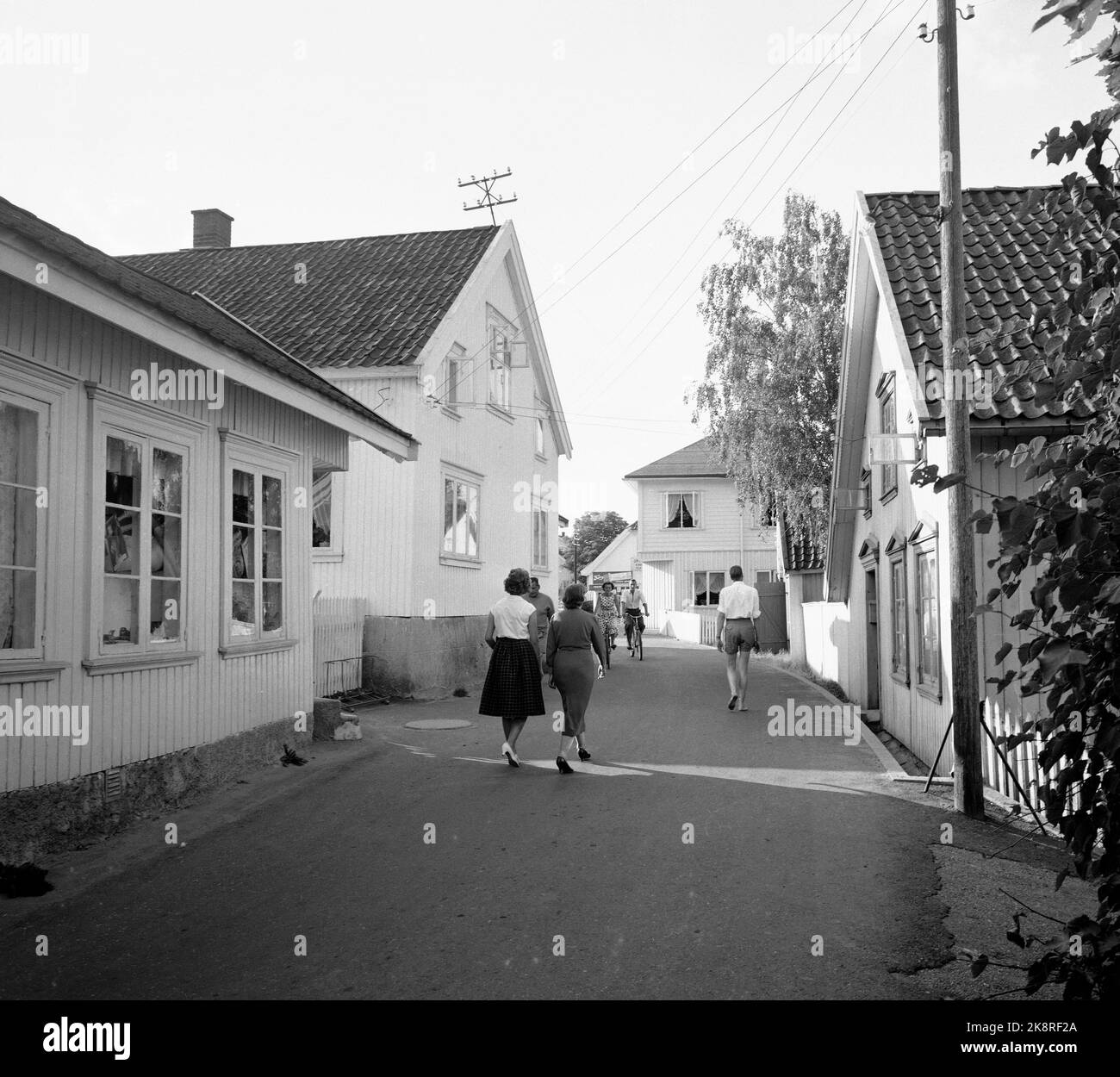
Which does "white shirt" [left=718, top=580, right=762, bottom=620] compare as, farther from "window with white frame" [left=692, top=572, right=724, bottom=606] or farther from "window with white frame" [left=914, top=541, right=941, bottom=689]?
"window with white frame" [left=692, top=572, right=724, bottom=606]

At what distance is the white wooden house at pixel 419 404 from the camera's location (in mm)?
17391

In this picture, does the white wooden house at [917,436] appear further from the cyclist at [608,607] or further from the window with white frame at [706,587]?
the window with white frame at [706,587]

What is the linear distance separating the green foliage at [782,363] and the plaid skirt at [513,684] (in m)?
19.5

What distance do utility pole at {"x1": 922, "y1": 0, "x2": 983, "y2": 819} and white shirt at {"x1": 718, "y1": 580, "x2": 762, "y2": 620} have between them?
6530 millimetres

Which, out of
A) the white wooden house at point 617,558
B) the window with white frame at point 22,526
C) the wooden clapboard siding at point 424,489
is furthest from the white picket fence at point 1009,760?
the white wooden house at point 617,558

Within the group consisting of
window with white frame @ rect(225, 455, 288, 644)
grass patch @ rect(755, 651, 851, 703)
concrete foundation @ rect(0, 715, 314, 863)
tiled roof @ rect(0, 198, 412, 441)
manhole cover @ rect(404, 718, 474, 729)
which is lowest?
grass patch @ rect(755, 651, 851, 703)

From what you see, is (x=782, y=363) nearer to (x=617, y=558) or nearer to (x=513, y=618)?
(x=513, y=618)

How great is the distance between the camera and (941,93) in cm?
879

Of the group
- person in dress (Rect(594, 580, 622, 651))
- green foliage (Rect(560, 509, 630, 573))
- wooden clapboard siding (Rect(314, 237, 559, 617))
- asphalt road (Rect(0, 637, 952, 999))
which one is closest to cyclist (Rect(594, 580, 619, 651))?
person in dress (Rect(594, 580, 622, 651))

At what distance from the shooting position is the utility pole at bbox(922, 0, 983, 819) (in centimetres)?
844

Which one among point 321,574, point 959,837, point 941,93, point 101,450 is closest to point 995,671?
point 959,837

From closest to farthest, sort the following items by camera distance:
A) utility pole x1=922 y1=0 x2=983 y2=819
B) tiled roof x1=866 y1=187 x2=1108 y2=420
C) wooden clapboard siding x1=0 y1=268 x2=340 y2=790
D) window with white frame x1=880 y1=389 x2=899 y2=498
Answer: wooden clapboard siding x1=0 y1=268 x2=340 y2=790
utility pole x1=922 y1=0 x2=983 y2=819
tiled roof x1=866 y1=187 x2=1108 y2=420
window with white frame x1=880 y1=389 x2=899 y2=498

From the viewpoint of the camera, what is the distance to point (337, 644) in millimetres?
15695
